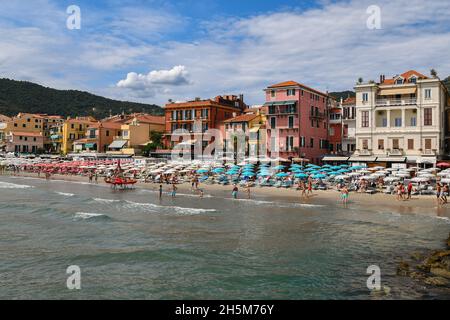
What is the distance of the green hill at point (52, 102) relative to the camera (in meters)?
163

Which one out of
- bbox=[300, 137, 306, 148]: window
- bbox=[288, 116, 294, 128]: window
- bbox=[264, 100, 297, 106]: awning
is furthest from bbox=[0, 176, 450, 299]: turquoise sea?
bbox=[264, 100, 297, 106]: awning

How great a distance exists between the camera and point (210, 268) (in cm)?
1617

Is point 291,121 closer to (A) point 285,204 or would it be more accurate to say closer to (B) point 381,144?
(B) point 381,144

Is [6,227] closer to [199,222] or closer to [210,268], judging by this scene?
[199,222]

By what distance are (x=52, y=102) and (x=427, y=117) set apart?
16010 cm

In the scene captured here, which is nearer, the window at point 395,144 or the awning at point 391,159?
the awning at point 391,159

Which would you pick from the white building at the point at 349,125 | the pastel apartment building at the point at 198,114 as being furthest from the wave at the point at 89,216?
the pastel apartment building at the point at 198,114

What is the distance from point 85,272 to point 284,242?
9378 mm

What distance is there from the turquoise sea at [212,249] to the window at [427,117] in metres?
19.6

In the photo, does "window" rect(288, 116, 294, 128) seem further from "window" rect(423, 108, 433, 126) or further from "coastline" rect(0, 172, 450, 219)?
"window" rect(423, 108, 433, 126)

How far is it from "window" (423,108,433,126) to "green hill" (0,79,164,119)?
11920cm

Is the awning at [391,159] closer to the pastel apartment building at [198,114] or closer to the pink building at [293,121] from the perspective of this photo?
the pink building at [293,121]

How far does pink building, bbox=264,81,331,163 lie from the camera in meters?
56.2

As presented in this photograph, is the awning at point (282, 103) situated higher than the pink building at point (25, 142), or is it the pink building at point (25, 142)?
the awning at point (282, 103)
